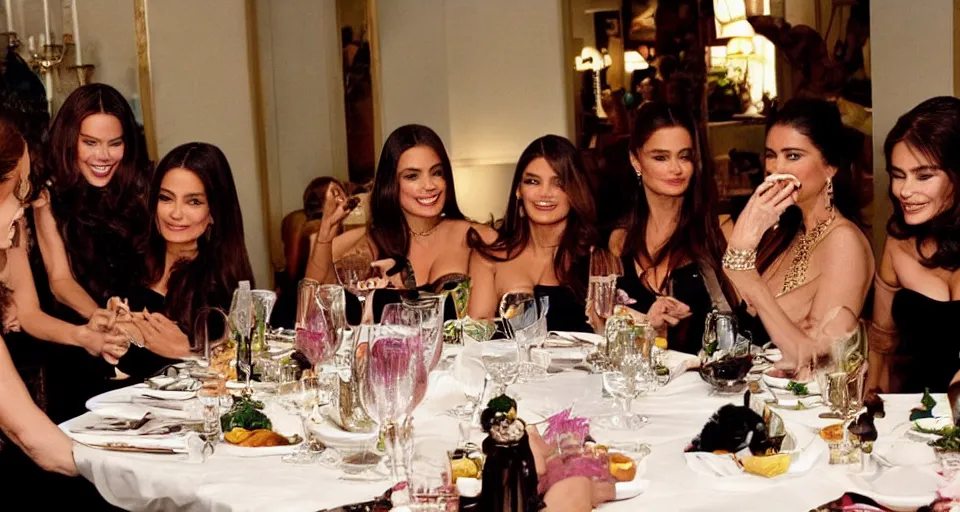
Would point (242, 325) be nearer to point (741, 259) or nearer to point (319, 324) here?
point (319, 324)

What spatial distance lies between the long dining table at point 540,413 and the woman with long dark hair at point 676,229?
1.36 m

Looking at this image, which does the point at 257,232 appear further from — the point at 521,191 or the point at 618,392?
the point at 618,392

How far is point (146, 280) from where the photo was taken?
174 inches

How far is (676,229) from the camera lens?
4.34 m

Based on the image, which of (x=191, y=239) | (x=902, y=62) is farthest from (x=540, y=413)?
(x=902, y=62)

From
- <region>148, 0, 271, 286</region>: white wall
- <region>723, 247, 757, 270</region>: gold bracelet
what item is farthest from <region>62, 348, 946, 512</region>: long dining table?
<region>148, 0, 271, 286</region>: white wall

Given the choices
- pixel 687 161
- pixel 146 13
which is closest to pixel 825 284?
pixel 687 161

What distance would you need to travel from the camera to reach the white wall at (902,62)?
5.86m

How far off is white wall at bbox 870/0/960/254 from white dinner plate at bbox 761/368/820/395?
368 cm

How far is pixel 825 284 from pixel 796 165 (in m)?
0.42

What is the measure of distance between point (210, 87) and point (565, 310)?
3097 millimetres

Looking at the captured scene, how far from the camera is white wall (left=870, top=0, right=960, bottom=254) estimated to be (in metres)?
5.86

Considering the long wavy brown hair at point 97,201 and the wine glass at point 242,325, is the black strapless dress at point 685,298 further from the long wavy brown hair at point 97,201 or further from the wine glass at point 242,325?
the long wavy brown hair at point 97,201

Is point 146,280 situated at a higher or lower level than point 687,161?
lower
